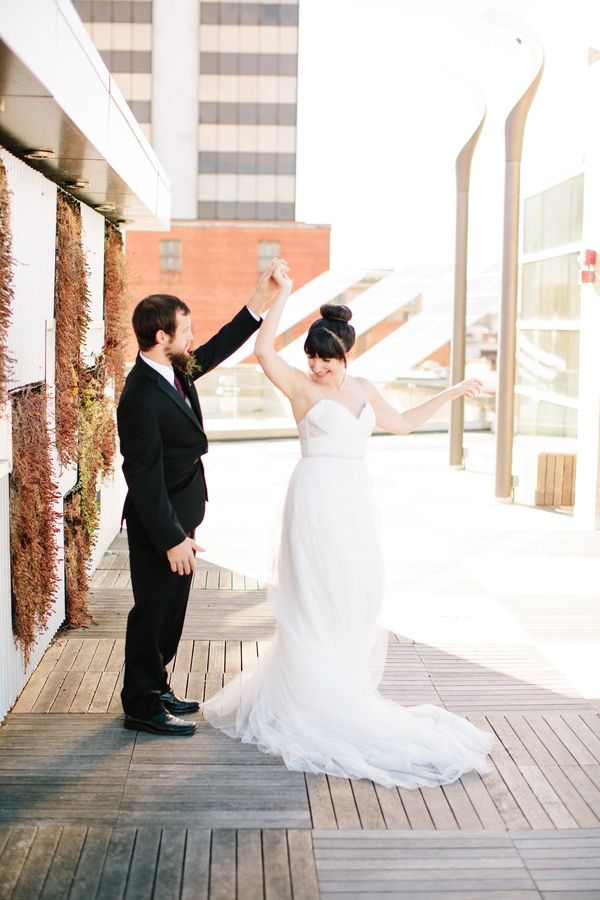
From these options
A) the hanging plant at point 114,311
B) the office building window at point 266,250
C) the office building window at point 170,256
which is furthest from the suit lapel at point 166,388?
the office building window at point 170,256

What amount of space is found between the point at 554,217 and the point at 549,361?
5.10 feet

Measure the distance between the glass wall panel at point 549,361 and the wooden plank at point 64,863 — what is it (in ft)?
26.1

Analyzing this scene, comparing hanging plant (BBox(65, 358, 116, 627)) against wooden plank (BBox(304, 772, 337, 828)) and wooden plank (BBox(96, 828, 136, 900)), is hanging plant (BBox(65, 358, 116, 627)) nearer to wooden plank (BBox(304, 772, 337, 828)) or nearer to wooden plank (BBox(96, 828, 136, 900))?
wooden plank (BBox(304, 772, 337, 828))

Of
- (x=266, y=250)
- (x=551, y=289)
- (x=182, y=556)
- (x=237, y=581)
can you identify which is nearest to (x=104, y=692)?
(x=182, y=556)

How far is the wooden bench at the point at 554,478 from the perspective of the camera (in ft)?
34.4

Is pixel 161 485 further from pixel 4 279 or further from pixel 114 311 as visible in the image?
pixel 114 311

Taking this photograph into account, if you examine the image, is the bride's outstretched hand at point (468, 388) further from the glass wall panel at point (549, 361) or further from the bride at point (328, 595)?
the glass wall panel at point (549, 361)

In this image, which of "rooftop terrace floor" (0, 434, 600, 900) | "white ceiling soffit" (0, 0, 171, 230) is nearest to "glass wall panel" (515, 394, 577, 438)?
"rooftop terrace floor" (0, 434, 600, 900)

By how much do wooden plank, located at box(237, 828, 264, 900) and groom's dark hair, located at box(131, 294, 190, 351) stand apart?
181cm

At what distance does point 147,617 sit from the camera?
4195 mm

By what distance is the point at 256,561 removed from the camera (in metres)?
7.70

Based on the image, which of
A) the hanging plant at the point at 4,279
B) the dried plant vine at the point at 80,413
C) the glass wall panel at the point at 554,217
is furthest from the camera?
the glass wall panel at the point at 554,217

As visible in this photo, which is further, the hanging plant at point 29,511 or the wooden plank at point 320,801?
the hanging plant at point 29,511

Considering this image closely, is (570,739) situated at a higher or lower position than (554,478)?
lower
